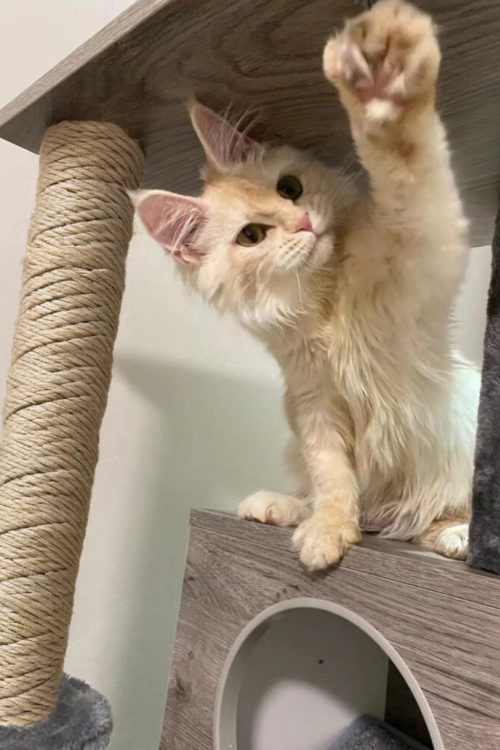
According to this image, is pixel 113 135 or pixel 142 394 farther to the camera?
pixel 142 394

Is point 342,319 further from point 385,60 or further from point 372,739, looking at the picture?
point 372,739

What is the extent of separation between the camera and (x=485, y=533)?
67 cm

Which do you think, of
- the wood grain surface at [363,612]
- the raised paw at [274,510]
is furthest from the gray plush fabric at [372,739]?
the raised paw at [274,510]

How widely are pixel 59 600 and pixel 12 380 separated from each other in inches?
14.4

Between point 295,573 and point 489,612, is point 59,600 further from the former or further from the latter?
point 489,612

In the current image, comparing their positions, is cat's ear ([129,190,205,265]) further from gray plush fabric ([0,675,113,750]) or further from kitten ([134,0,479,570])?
gray plush fabric ([0,675,113,750])

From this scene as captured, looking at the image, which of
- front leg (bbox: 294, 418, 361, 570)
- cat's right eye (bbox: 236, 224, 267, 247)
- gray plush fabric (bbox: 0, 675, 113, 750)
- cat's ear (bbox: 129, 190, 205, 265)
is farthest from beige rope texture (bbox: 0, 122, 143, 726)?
front leg (bbox: 294, 418, 361, 570)

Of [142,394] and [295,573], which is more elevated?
[142,394]

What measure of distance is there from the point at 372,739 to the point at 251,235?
855 millimetres

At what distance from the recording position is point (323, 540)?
78 cm

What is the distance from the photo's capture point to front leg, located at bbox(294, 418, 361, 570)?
779 millimetres

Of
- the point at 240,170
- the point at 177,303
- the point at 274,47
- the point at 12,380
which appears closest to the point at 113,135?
the point at 240,170

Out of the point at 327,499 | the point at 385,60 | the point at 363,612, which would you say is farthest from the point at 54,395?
the point at 385,60

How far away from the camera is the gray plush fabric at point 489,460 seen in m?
0.66
